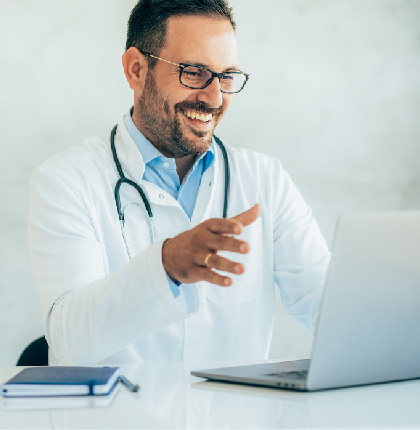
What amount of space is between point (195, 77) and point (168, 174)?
0.88 feet

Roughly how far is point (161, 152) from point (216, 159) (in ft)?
0.52

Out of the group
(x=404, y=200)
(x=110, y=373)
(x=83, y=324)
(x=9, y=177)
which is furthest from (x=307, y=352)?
(x=110, y=373)

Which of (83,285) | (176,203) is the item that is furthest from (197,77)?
(83,285)

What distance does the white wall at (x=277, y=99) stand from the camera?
246cm

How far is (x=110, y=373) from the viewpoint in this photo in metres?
0.96

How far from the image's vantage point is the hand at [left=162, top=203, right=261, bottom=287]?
3.06 ft

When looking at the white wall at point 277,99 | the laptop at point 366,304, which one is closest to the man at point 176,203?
the laptop at point 366,304

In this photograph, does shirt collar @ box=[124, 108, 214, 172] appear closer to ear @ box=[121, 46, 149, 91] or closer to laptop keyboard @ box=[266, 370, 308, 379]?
ear @ box=[121, 46, 149, 91]

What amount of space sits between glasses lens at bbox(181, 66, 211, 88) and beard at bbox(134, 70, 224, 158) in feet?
0.17

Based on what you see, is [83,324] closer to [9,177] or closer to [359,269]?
[359,269]

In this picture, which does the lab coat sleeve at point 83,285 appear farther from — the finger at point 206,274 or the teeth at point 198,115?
the teeth at point 198,115

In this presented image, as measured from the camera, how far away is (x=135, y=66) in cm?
183

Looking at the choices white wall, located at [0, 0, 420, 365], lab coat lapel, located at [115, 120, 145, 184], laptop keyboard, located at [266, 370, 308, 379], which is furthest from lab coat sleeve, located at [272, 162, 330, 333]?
white wall, located at [0, 0, 420, 365]

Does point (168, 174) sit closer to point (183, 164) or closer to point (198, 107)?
point (183, 164)
